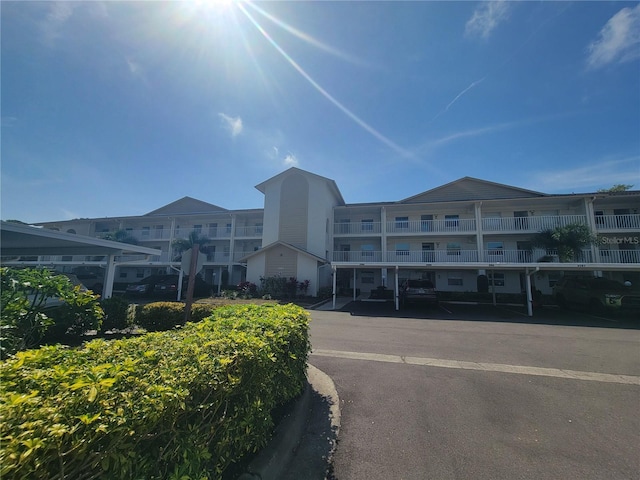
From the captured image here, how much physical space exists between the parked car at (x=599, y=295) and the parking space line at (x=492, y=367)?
38.6 ft

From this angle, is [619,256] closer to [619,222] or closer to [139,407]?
[619,222]

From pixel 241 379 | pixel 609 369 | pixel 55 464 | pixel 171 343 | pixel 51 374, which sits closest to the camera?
pixel 55 464

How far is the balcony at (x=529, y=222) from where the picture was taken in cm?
2005

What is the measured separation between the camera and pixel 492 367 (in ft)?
19.0

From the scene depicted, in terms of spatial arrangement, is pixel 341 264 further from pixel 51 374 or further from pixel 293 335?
pixel 51 374

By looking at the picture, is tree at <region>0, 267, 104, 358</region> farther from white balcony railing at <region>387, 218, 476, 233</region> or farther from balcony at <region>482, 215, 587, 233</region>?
balcony at <region>482, 215, 587, 233</region>

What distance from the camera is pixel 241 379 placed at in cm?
237

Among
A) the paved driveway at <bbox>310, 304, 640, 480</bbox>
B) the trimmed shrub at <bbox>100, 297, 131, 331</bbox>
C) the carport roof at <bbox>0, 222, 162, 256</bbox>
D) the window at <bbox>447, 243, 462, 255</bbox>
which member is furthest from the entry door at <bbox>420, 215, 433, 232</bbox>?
the trimmed shrub at <bbox>100, 297, 131, 331</bbox>

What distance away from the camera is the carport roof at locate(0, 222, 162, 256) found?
7.30 m

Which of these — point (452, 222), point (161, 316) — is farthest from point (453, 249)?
point (161, 316)

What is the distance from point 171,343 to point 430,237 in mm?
23845

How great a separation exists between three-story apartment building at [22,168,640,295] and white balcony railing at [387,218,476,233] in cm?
8

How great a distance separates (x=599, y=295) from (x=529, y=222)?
8.08m

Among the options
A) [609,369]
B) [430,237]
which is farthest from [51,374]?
[430,237]
